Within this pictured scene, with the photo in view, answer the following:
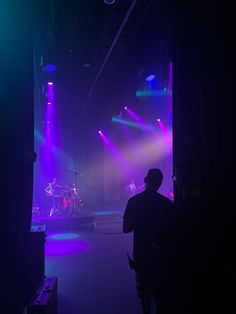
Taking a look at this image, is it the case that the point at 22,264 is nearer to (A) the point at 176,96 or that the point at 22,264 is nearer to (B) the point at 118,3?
(A) the point at 176,96

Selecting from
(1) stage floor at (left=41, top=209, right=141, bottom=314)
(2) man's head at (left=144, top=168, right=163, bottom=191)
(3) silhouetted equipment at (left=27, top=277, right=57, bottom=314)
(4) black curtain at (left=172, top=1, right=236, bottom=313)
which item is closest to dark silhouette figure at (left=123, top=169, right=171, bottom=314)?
(2) man's head at (left=144, top=168, right=163, bottom=191)

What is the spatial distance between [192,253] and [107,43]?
521cm

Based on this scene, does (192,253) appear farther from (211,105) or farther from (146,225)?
(146,225)

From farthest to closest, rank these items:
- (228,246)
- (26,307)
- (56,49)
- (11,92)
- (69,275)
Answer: (56,49) → (69,275) → (26,307) → (11,92) → (228,246)

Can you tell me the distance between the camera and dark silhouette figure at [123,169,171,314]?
2.76 m

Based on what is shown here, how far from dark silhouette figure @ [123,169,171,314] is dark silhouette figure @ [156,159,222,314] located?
1089mm

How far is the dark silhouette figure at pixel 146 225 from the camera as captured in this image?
276 centimetres

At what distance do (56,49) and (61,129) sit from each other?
23.3 ft

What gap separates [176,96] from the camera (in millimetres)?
2787

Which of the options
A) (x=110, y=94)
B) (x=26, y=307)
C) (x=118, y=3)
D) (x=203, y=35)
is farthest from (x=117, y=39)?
(x=26, y=307)

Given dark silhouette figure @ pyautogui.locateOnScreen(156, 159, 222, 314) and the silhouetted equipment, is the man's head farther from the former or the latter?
the silhouetted equipment

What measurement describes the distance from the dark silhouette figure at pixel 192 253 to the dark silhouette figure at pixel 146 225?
109 cm

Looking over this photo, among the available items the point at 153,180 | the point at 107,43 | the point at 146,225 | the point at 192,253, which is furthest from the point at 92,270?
the point at 107,43

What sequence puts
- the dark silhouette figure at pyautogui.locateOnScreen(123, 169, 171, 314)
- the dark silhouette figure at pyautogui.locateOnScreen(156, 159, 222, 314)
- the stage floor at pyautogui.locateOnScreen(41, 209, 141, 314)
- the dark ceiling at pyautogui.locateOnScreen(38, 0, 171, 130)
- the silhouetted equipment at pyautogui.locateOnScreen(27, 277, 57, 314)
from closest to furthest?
the dark silhouette figure at pyautogui.locateOnScreen(156, 159, 222, 314)
the silhouetted equipment at pyautogui.locateOnScreen(27, 277, 57, 314)
the dark silhouette figure at pyautogui.locateOnScreen(123, 169, 171, 314)
the stage floor at pyautogui.locateOnScreen(41, 209, 141, 314)
the dark ceiling at pyautogui.locateOnScreen(38, 0, 171, 130)
